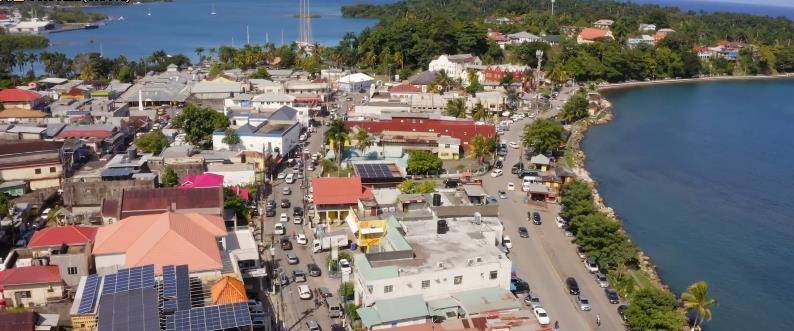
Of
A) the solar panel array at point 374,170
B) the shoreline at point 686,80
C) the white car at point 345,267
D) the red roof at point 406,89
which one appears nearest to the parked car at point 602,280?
the white car at point 345,267

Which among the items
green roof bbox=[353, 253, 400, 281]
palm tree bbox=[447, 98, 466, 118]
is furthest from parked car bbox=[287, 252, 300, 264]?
palm tree bbox=[447, 98, 466, 118]

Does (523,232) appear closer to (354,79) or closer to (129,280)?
(129,280)

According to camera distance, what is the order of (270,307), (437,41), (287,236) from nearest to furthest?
(270,307) → (287,236) → (437,41)

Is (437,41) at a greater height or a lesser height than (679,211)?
greater

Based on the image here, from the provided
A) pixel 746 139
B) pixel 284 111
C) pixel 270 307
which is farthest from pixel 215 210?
pixel 746 139

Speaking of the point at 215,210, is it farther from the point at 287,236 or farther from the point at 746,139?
the point at 746,139

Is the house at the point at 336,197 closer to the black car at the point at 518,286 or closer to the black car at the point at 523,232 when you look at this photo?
the black car at the point at 523,232
